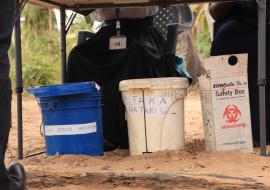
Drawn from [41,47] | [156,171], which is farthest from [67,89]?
[41,47]

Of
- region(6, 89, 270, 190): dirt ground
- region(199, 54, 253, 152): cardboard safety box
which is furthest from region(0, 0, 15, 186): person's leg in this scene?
region(199, 54, 253, 152): cardboard safety box

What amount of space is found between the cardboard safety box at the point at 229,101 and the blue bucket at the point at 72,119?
35.2 inches

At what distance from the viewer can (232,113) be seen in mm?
4164

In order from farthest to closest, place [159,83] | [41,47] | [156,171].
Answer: [41,47], [159,83], [156,171]

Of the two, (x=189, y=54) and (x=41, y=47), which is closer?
(x=189, y=54)

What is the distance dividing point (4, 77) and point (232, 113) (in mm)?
2068

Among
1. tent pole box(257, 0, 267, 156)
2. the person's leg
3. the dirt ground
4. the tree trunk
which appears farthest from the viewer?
the tree trunk

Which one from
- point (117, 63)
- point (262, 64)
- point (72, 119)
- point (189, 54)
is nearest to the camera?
point (262, 64)

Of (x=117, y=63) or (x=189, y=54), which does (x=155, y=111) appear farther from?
(x=189, y=54)

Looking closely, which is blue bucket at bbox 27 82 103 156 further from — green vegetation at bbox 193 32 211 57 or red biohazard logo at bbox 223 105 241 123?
green vegetation at bbox 193 32 211 57

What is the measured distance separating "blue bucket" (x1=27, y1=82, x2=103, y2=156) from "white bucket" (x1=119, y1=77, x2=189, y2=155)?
27 centimetres

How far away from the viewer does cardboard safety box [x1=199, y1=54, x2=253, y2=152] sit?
4.14 m

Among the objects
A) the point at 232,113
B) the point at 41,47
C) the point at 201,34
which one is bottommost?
the point at 232,113

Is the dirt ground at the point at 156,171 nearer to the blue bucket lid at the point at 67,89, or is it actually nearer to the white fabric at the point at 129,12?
the blue bucket lid at the point at 67,89
